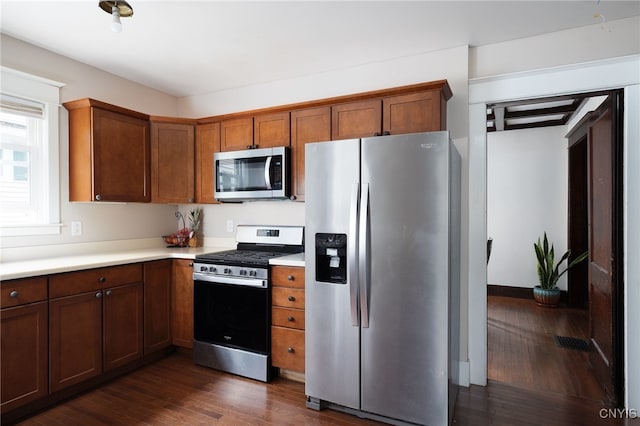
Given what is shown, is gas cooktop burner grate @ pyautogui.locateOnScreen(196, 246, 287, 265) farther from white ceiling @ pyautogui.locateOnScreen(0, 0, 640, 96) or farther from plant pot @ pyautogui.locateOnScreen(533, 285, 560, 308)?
plant pot @ pyautogui.locateOnScreen(533, 285, 560, 308)

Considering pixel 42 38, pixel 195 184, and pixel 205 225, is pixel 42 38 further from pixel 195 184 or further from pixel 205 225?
pixel 205 225

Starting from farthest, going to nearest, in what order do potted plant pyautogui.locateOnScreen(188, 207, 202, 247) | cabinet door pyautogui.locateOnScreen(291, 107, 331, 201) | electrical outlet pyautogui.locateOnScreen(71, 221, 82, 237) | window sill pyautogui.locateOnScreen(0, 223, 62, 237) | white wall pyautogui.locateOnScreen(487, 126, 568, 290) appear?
white wall pyautogui.locateOnScreen(487, 126, 568, 290)
potted plant pyautogui.locateOnScreen(188, 207, 202, 247)
electrical outlet pyautogui.locateOnScreen(71, 221, 82, 237)
cabinet door pyautogui.locateOnScreen(291, 107, 331, 201)
window sill pyautogui.locateOnScreen(0, 223, 62, 237)

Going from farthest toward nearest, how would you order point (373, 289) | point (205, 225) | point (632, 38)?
point (205, 225) < point (632, 38) < point (373, 289)

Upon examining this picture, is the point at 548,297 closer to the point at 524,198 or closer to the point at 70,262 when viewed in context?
the point at 524,198

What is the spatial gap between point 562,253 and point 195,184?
529cm

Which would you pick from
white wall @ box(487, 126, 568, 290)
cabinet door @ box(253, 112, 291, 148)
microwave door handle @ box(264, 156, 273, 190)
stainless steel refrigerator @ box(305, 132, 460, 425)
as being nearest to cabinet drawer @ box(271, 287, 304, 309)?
stainless steel refrigerator @ box(305, 132, 460, 425)

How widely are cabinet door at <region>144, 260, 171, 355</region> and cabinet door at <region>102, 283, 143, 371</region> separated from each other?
7 cm

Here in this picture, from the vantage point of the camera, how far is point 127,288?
9.34 ft

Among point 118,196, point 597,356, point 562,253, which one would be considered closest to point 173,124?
point 118,196

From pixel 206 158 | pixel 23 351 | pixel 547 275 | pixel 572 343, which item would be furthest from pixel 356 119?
pixel 547 275

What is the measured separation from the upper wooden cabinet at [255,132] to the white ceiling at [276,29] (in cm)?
48

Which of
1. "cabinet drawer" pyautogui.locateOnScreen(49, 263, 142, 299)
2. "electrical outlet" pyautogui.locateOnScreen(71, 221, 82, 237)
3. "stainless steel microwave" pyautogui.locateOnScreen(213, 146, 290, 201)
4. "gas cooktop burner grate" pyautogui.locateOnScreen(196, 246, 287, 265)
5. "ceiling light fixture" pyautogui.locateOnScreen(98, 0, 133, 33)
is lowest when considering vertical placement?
"cabinet drawer" pyautogui.locateOnScreen(49, 263, 142, 299)

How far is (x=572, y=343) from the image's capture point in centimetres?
361

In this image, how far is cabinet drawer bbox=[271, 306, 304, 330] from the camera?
2652mm
